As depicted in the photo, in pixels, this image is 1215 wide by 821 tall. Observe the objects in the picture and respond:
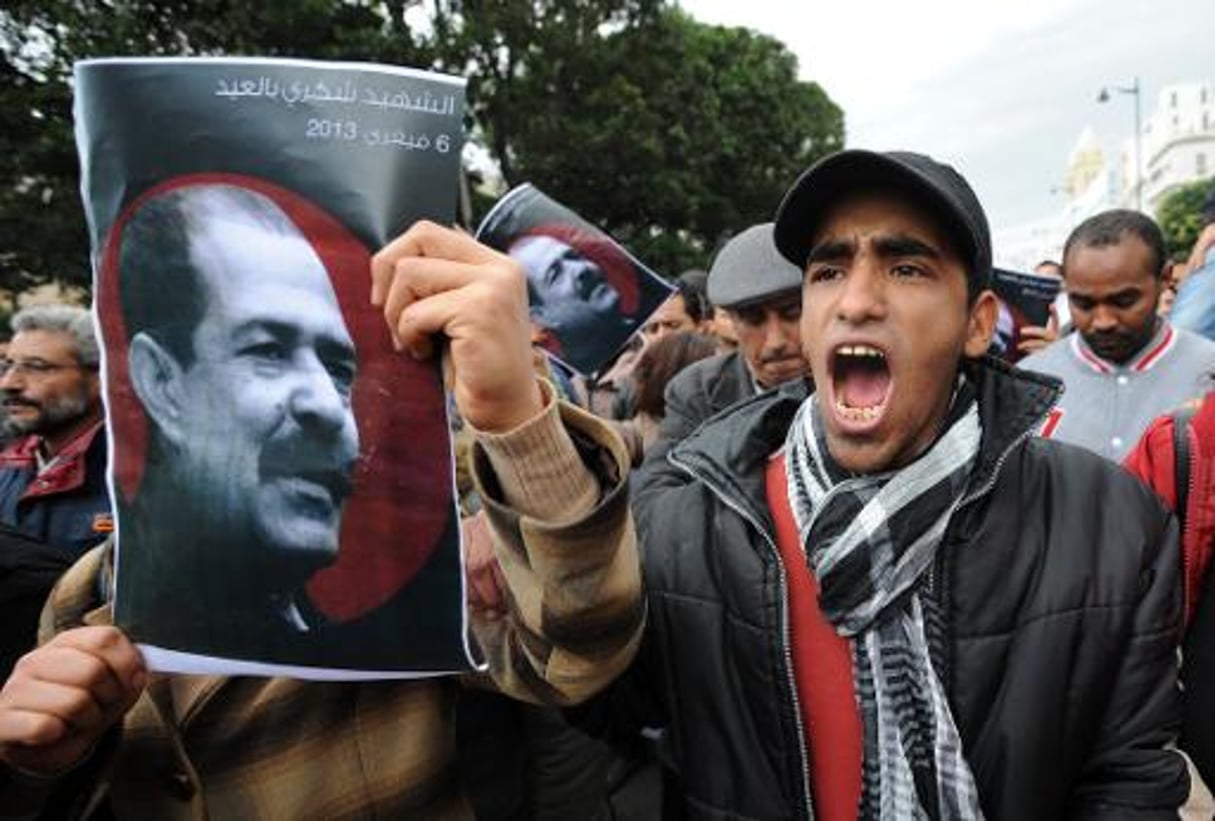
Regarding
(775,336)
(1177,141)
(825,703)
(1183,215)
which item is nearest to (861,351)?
(825,703)

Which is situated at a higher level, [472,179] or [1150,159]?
[1150,159]

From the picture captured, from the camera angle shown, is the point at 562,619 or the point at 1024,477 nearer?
the point at 562,619

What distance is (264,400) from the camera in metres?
1.14

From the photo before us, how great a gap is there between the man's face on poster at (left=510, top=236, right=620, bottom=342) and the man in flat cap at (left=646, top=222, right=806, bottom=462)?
442mm

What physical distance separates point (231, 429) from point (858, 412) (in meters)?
0.92

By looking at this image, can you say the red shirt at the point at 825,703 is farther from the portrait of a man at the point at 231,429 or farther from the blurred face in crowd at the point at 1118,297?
the blurred face in crowd at the point at 1118,297

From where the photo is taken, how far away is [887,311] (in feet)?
4.88

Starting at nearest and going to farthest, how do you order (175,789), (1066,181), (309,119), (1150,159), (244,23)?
1. (309,119)
2. (175,789)
3. (244,23)
4. (1150,159)
5. (1066,181)

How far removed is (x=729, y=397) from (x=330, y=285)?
2187mm

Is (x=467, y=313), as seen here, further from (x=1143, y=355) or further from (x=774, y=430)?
(x=1143, y=355)

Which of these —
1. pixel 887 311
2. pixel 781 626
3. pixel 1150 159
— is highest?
pixel 1150 159

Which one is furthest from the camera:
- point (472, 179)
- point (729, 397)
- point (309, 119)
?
point (472, 179)

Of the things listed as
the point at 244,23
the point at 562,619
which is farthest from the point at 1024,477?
the point at 244,23

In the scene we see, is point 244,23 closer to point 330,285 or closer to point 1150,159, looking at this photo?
point 330,285
